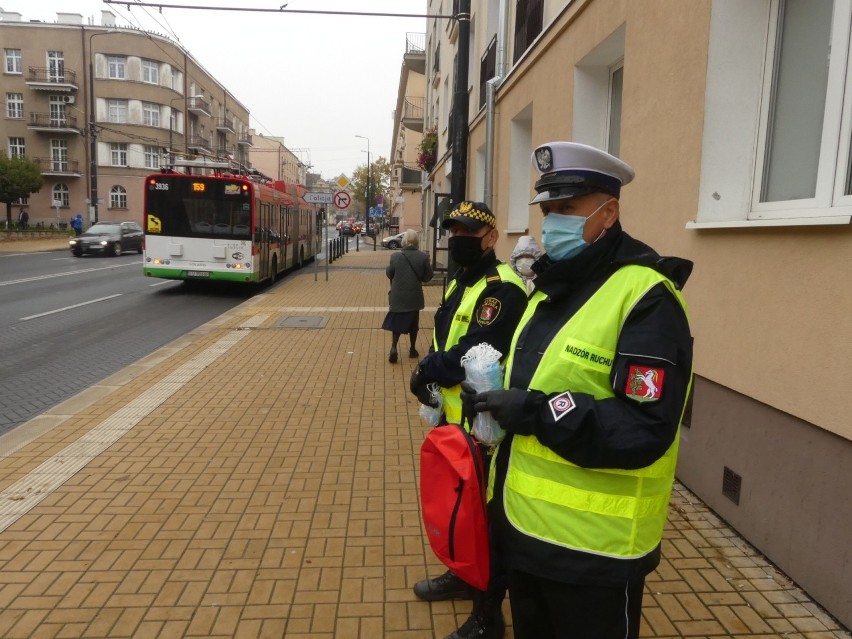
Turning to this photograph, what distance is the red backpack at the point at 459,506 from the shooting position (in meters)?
2.11

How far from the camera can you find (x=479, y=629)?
2.75 metres

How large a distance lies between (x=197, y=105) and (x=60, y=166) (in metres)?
12.9

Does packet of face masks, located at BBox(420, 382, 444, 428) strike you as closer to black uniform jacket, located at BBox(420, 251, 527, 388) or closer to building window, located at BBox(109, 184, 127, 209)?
black uniform jacket, located at BBox(420, 251, 527, 388)

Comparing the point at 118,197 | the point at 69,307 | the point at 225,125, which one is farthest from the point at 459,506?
the point at 225,125

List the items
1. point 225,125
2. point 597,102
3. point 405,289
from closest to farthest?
1. point 597,102
2. point 405,289
3. point 225,125

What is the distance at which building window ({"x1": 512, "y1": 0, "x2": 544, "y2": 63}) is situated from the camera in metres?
9.06

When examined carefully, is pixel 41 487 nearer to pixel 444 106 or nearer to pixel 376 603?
pixel 376 603

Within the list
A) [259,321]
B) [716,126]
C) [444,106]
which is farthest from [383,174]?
[716,126]

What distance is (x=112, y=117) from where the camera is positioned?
50.5m

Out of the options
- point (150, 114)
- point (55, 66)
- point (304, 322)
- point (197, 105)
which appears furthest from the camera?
point (197, 105)

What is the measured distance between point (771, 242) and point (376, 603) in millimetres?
2762

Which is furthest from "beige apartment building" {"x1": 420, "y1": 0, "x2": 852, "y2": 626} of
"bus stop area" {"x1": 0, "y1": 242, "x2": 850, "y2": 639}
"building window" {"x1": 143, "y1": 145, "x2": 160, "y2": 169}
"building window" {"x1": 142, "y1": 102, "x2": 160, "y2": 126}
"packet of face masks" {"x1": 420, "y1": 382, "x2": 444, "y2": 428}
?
"building window" {"x1": 142, "y1": 102, "x2": 160, "y2": 126}

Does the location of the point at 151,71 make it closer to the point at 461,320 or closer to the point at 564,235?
the point at 461,320

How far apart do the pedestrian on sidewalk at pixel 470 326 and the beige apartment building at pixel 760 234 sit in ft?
4.71
